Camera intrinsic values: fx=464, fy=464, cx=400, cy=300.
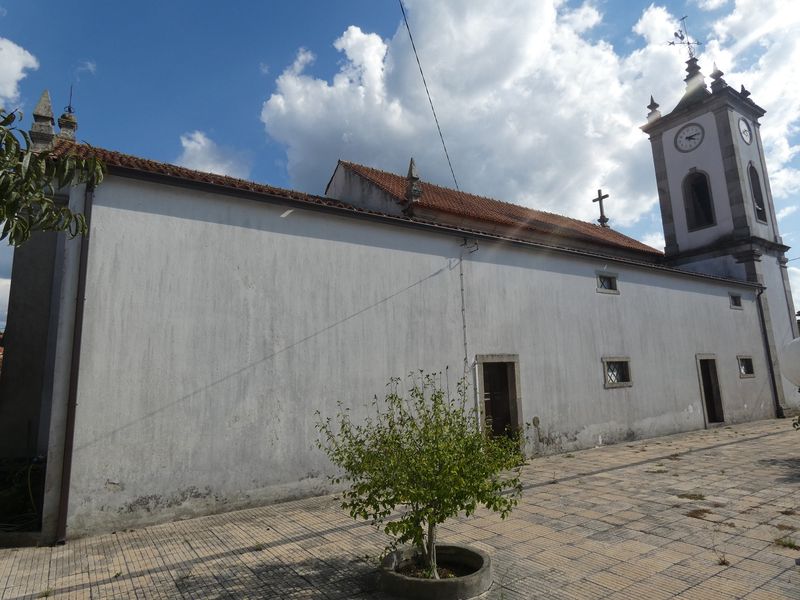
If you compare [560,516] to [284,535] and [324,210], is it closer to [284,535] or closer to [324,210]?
[284,535]

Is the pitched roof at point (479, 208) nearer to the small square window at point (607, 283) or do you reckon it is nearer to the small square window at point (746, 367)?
the small square window at point (607, 283)

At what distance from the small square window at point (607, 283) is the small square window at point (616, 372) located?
73.0 inches

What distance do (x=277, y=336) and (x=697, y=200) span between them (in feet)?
66.6

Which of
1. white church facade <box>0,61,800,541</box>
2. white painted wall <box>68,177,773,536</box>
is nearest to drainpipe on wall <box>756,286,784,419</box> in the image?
white church facade <box>0,61,800,541</box>

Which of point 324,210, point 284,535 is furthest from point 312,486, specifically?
point 324,210

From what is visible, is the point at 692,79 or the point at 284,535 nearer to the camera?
the point at 284,535

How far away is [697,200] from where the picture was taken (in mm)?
20297

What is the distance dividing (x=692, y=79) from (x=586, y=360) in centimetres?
1663

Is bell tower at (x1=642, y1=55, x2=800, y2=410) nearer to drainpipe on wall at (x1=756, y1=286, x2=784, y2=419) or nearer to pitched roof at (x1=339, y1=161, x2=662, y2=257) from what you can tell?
drainpipe on wall at (x1=756, y1=286, x2=784, y2=419)

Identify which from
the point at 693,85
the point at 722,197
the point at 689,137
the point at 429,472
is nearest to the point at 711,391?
the point at 722,197

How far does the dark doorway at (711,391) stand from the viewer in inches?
606

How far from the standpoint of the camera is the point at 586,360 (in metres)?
11.7

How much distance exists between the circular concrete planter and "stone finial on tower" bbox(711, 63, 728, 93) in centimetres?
2237

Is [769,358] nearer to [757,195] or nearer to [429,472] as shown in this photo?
[757,195]
